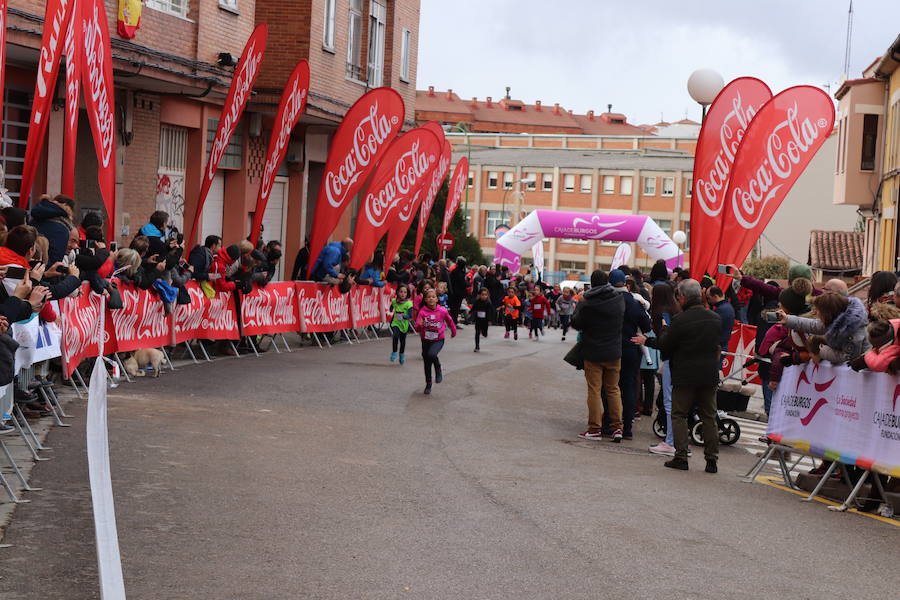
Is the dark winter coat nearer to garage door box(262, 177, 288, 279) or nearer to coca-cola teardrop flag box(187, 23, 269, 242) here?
coca-cola teardrop flag box(187, 23, 269, 242)

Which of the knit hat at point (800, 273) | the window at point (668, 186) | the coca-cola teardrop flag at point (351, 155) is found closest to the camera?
the knit hat at point (800, 273)

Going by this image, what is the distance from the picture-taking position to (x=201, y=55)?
23266 mm

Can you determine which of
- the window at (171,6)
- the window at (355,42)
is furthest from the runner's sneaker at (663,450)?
the window at (355,42)

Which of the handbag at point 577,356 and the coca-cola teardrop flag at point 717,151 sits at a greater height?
the coca-cola teardrop flag at point 717,151

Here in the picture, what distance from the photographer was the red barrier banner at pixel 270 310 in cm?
1972

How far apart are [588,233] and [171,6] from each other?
1035 inches

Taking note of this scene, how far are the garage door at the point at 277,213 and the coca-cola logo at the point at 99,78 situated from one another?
15012mm

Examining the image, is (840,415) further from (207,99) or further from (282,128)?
(207,99)

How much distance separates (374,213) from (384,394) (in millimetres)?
9059

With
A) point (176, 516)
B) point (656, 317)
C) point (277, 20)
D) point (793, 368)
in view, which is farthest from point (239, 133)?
point (176, 516)

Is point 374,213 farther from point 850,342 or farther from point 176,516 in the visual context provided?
point 176,516

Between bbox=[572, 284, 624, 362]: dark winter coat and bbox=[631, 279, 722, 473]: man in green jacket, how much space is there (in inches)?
63.8

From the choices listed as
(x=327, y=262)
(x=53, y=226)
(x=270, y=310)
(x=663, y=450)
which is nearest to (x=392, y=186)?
(x=327, y=262)

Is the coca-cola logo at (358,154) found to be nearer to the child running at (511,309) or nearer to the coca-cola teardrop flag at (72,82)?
the child running at (511,309)
